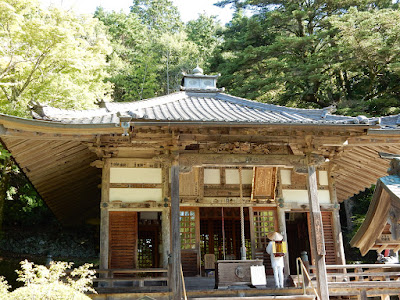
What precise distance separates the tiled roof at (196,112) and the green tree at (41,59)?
12.2ft

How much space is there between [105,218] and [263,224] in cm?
463

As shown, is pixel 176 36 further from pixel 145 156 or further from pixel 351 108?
pixel 145 156

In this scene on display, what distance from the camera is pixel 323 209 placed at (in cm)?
1287

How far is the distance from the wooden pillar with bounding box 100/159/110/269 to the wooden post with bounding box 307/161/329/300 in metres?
5.28

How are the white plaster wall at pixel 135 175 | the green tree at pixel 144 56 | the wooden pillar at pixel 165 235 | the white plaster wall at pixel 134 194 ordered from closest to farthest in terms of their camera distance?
the wooden pillar at pixel 165 235 < the white plaster wall at pixel 134 194 < the white plaster wall at pixel 135 175 < the green tree at pixel 144 56

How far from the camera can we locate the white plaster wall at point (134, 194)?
11805mm

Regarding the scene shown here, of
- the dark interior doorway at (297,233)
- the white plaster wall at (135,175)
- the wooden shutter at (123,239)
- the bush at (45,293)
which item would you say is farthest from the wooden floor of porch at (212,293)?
the dark interior doorway at (297,233)

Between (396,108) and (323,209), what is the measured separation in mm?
10427

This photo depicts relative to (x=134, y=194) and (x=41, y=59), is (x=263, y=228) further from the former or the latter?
(x=41, y=59)

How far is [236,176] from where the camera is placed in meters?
13.3

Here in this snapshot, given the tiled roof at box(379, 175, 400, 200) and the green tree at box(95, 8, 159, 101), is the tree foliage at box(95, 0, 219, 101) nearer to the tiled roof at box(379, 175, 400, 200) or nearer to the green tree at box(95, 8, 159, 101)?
the green tree at box(95, 8, 159, 101)

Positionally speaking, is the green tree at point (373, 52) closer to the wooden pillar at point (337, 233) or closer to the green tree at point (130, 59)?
the wooden pillar at point (337, 233)

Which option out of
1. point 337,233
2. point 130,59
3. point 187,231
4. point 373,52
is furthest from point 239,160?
point 130,59

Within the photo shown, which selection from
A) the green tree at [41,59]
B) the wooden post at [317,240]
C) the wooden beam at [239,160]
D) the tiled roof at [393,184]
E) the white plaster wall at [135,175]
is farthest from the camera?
the green tree at [41,59]
